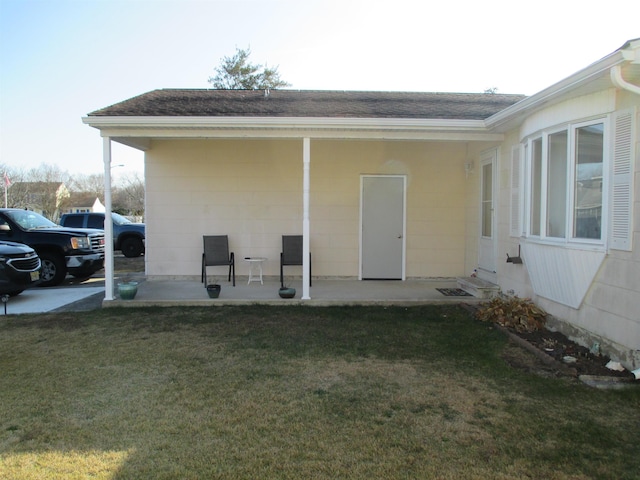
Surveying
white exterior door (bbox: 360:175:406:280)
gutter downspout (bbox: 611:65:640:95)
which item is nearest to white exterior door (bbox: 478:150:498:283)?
white exterior door (bbox: 360:175:406:280)

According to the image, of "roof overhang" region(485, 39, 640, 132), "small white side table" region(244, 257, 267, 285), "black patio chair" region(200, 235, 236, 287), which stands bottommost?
"small white side table" region(244, 257, 267, 285)

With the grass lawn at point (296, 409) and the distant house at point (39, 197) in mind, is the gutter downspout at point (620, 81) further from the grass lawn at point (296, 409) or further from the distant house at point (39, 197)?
the distant house at point (39, 197)

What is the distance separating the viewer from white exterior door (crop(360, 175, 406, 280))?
891 cm

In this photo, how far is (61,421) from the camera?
3320mm

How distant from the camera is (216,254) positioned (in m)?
8.58

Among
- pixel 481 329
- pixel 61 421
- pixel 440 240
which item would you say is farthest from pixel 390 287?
pixel 61 421

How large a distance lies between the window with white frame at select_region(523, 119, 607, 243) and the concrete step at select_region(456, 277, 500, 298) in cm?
150

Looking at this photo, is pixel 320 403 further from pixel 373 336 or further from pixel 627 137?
pixel 627 137

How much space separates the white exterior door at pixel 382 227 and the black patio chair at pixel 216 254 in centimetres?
254

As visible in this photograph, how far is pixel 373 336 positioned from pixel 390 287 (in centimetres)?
279

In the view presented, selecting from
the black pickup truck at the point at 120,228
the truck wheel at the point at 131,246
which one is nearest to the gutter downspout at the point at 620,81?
the black pickup truck at the point at 120,228

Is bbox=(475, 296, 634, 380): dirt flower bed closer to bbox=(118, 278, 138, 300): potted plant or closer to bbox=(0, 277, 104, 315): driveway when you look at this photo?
bbox=(118, 278, 138, 300): potted plant

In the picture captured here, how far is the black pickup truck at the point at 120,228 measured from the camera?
14320 millimetres

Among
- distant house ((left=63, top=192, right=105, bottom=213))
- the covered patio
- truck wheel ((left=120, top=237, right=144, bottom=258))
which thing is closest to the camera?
the covered patio
